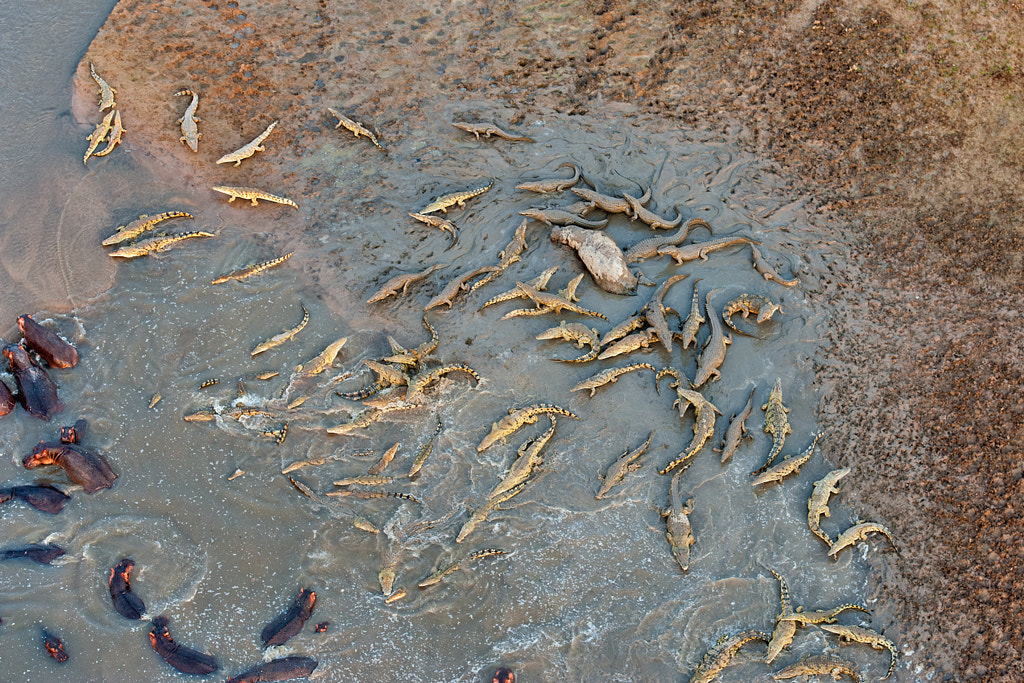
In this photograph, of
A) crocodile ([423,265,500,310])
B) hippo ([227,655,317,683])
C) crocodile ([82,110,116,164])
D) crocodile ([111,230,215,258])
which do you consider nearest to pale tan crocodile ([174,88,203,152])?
crocodile ([82,110,116,164])

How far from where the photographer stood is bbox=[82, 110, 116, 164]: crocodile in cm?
1057

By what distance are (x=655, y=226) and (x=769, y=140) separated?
242 centimetres

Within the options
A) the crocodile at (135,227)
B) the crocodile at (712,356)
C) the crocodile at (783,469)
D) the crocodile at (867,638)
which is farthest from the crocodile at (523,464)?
the crocodile at (135,227)

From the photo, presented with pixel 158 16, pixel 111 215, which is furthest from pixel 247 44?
pixel 111 215

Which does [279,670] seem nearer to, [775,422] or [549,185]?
[775,422]

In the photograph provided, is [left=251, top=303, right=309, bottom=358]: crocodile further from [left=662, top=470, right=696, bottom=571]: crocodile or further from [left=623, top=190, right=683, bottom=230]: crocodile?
[left=662, top=470, right=696, bottom=571]: crocodile

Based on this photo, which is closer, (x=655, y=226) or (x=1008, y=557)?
(x=1008, y=557)

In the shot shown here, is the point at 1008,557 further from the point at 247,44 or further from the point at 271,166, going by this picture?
the point at 247,44

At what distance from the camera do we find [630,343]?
8859mm

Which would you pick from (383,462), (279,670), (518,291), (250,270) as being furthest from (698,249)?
(279,670)

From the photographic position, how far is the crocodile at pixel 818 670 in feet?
21.9

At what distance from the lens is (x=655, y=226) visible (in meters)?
10.0

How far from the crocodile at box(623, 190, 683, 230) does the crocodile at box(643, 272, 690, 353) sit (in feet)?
2.67

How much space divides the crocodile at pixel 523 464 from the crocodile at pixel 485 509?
0.02 metres
